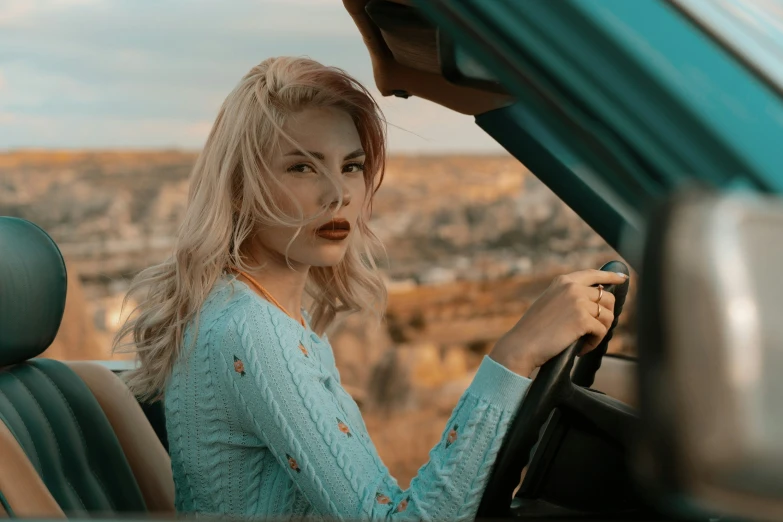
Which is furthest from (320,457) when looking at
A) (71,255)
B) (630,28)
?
(71,255)

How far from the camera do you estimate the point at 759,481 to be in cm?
60

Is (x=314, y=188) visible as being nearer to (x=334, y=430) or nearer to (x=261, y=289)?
(x=261, y=289)

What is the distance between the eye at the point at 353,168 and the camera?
5.07 ft

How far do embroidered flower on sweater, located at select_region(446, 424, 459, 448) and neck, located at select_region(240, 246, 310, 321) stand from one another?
46cm

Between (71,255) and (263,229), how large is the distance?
912 cm

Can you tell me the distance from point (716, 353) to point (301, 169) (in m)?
0.98

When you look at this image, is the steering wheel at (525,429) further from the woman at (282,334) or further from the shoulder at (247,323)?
the shoulder at (247,323)

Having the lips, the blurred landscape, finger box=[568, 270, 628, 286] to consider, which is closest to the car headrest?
the lips

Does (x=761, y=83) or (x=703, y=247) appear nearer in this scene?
Answer: (x=703, y=247)

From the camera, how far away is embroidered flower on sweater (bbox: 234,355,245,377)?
1318 millimetres

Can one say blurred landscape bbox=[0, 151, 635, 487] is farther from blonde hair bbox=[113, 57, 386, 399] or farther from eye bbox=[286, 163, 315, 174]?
eye bbox=[286, 163, 315, 174]

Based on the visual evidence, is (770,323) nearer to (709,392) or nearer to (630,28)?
(709,392)

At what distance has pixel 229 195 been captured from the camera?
1.50 meters

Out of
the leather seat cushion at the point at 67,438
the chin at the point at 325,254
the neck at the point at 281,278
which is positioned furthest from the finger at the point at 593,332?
the leather seat cushion at the point at 67,438
